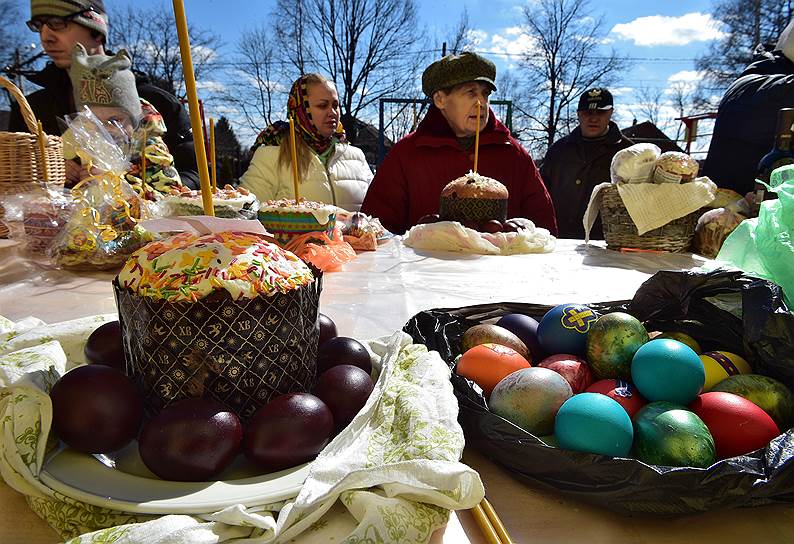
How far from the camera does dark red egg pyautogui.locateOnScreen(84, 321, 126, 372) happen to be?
83cm

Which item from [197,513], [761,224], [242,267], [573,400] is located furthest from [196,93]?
[761,224]

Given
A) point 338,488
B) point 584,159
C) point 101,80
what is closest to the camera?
point 338,488

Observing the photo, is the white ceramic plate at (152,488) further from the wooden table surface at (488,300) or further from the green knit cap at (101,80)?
the green knit cap at (101,80)

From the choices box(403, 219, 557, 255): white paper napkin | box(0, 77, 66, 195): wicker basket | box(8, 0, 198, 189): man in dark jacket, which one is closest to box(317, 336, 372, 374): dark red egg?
box(403, 219, 557, 255): white paper napkin

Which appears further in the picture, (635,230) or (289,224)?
(635,230)

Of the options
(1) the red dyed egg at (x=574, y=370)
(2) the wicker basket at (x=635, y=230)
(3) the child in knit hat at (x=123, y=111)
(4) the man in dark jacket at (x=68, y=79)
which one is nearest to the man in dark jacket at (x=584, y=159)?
(2) the wicker basket at (x=635, y=230)

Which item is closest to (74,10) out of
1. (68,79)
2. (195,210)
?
(68,79)

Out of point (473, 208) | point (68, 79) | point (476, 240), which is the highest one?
point (68, 79)

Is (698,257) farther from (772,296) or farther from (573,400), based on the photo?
(573,400)

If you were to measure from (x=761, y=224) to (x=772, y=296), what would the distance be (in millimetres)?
409

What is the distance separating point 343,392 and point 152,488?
0.26 meters

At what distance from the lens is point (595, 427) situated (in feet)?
2.16

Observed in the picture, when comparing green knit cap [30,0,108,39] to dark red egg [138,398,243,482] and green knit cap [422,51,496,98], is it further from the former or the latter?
dark red egg [138,398,243,482]

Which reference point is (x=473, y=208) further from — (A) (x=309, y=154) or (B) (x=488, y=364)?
(B) (x=488, y=364)
